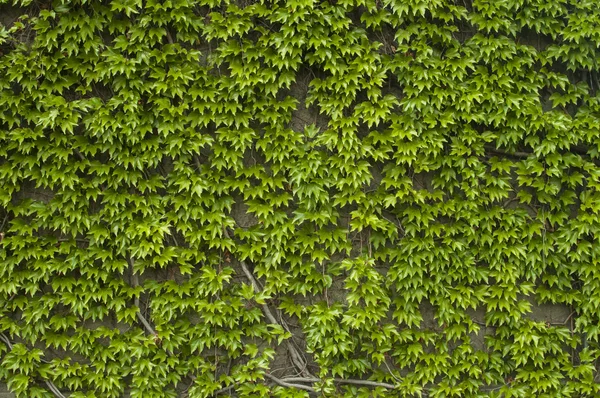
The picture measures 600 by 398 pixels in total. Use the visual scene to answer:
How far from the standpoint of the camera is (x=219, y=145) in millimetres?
3885

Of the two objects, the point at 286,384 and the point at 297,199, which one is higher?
the point at 297,199

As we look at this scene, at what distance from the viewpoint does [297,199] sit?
4.03 m

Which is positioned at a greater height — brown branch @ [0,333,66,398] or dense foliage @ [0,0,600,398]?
dense foliage @ [0,0,600,398]

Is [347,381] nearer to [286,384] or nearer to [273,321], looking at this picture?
[286,384]

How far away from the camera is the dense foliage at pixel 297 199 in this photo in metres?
3.80

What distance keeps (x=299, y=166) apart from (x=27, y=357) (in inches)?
88.5

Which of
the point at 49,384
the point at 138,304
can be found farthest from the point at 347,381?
the point at 49,384

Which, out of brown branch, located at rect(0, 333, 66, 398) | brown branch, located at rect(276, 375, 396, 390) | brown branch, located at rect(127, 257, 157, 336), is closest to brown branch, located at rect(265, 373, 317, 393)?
brown branch, located at rect(276, 375, 396, 390)

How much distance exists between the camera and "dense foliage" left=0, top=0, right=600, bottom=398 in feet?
12.5

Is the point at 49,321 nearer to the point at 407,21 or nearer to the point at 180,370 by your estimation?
the point at 180,370

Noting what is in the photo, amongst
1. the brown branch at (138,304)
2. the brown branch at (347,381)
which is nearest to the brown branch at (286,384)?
the brown branch at (347,381)

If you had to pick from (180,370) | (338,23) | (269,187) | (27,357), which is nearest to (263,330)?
(180,370)

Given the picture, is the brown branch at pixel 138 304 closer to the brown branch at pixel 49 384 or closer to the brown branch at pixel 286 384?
the brown branch at pixel 49 384

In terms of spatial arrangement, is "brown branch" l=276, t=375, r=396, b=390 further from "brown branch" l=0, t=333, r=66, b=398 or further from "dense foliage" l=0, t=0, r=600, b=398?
"brown branch" l=0, t=333, r=66, b=398
